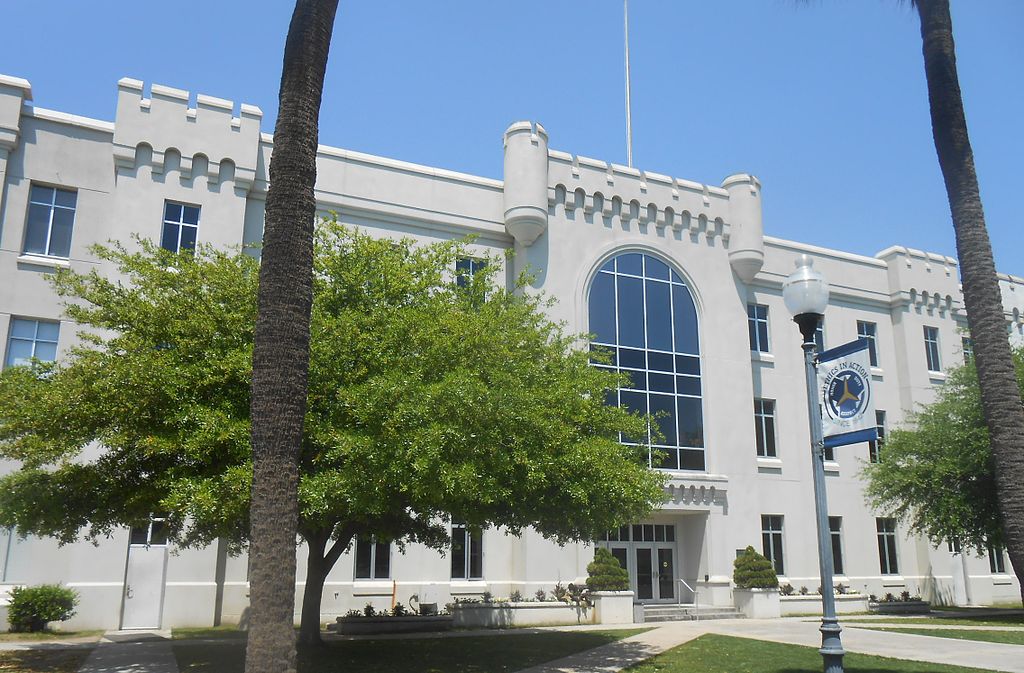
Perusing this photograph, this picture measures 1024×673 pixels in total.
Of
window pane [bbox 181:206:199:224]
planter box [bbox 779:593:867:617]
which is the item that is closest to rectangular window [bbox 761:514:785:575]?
planter box [bbox 779:593:867:617]

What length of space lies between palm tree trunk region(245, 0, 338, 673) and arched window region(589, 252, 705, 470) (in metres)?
19.3

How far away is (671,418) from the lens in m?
30.1

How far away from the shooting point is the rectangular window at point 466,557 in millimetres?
26297

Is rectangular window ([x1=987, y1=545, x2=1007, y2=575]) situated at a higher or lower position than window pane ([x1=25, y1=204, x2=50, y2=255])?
lower

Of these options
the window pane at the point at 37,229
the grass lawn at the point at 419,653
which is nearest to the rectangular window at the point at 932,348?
the grass lawn at the point at 419,653

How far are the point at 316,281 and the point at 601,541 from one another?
55.9ft

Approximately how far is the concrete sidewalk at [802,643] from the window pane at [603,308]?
10.0 metres

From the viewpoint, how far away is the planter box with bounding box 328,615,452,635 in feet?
70.1

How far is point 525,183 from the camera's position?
2869 centimetres

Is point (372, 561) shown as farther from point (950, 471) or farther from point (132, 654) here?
point (950, 471)

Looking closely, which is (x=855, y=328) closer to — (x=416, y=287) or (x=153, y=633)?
(x=416, y=287)

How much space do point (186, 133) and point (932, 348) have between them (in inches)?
1238

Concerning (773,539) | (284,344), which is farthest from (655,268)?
(284,344)

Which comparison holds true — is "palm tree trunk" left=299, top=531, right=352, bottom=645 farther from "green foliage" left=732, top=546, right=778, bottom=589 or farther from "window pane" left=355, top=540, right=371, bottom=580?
"green foliage" left=732, top=546, right=778, bottom=589
